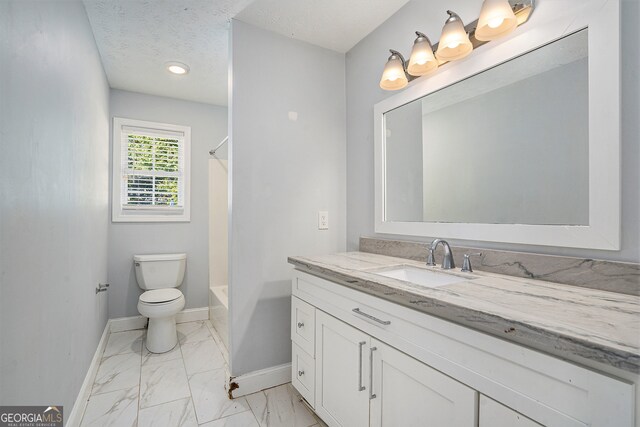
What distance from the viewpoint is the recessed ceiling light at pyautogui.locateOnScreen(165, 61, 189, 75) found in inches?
93.4

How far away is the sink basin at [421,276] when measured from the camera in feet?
4.26

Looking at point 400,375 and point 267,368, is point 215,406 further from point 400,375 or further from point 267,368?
point 400,375

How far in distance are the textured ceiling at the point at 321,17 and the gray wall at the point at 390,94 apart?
A: 83mm

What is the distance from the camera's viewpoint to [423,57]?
4.87 feet

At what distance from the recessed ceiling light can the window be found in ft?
2.38

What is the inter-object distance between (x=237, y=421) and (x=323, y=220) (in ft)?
4.28

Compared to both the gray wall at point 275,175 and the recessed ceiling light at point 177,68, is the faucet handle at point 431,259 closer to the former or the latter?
the gray wall at point 275,175

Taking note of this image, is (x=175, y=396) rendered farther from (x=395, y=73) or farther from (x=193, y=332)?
(x=395, y=73)

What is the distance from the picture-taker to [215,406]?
5.66 feet

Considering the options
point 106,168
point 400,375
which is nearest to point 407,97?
point 400,375

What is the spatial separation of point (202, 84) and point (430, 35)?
2085 millimetres

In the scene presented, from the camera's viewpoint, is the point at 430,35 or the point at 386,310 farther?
the point at 430,35

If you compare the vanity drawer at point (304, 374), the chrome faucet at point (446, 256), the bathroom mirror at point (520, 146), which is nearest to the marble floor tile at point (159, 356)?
the vanity drawer at point (304, 374)

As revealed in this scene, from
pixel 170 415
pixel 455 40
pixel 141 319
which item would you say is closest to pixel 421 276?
pixel 455 40
